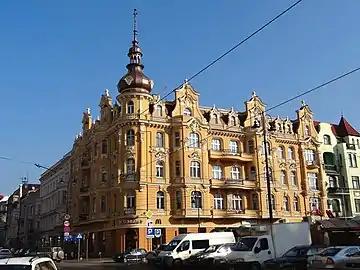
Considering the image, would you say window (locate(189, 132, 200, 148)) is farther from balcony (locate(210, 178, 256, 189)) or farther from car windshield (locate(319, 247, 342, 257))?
car windshield (locate(319, 247, 342, 257))

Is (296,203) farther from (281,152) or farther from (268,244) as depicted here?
(268,244)

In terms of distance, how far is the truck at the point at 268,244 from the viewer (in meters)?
24.3

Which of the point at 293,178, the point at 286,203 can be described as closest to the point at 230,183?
the point at 286,203

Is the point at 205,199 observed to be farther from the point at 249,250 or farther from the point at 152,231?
the point at 249,250

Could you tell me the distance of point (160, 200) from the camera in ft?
169

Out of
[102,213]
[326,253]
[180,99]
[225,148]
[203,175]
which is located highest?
[180,99]

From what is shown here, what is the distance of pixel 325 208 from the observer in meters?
62.8

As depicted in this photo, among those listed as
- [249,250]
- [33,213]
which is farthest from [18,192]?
[249,250]

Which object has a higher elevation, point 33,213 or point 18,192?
point 18,192

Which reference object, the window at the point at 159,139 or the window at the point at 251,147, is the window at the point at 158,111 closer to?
the window at the point at 159,139

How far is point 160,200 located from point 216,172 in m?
8.56

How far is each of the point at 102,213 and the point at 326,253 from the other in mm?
35745

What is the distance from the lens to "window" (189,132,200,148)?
177 feet

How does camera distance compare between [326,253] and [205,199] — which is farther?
[205,199]
